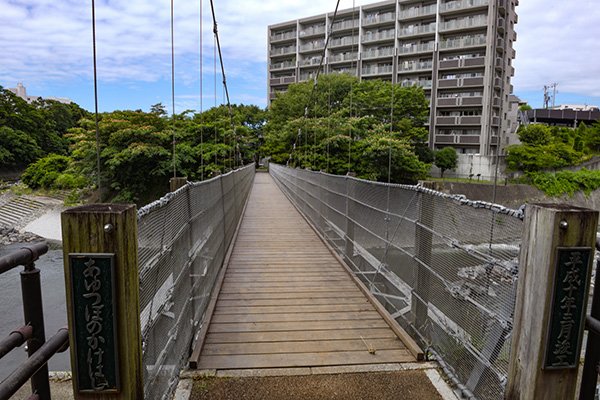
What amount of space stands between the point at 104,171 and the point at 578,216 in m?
19.3

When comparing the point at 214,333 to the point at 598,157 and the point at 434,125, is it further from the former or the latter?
the point at 598,157

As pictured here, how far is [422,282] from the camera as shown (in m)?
2.47

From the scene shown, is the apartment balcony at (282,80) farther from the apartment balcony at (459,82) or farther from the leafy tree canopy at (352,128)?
the apartment balcony at (459,82)

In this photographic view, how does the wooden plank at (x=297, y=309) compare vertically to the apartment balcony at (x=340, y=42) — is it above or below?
below

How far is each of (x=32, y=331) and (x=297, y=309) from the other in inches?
92.3

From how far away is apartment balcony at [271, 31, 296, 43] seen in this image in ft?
124

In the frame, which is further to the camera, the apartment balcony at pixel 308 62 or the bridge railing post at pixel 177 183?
the apartment balcony at pixel 308 62

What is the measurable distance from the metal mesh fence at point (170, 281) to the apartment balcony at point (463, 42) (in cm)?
2724

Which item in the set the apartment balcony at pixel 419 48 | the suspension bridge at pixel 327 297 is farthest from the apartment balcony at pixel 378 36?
the suspension bridge at pixel 327 297

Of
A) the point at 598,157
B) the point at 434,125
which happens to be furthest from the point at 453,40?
the point at 598,157

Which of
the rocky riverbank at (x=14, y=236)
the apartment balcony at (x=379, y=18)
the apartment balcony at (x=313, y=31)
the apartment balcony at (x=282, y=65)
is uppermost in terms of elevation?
the apartment balcony at (x=313, y=31)

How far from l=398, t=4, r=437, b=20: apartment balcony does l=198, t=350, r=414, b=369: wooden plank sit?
97.0 feet

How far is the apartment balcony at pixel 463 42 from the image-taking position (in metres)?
25.3

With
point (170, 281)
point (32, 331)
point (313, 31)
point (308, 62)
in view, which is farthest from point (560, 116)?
point (32, 331)
